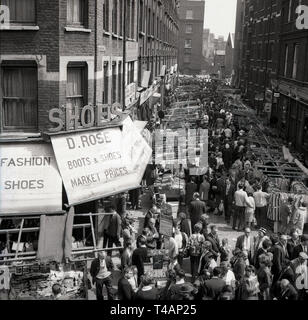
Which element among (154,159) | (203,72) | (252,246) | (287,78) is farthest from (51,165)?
(203,72)

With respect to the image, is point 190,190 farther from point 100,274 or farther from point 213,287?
point 213,287

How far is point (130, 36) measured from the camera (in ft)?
82.6

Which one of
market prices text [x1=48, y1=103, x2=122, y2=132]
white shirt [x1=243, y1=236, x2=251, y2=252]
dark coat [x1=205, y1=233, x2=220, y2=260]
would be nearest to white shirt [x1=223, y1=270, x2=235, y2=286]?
dark coat [x1=205, y1=233, x2=220, y2=260]

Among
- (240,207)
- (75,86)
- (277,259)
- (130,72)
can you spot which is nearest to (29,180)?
(75,86)

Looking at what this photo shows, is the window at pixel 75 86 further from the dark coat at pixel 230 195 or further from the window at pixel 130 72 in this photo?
the window at pixel 130 72

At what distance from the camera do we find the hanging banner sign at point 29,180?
43.6 ft

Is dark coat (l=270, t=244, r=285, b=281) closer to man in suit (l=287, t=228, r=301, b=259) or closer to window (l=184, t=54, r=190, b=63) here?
man in suit (l=287, t=228, r=301, b=259)

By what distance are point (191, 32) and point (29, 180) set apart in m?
97.4

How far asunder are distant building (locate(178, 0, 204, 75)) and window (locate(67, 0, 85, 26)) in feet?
304

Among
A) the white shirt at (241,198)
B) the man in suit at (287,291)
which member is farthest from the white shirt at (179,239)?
the white shirt at (241,198)

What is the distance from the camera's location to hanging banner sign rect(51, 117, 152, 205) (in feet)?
45.6

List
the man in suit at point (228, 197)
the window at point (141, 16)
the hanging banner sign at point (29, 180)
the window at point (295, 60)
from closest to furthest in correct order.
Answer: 1. the hanging banner sign at point (29, 180)
2. the man in suit at point (228, 197)
3. the window at point (141, 16)
4. the window at point (295, 60)

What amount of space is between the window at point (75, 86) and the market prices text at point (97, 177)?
255 cm

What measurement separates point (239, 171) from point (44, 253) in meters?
10.4
